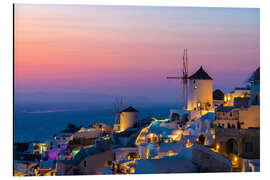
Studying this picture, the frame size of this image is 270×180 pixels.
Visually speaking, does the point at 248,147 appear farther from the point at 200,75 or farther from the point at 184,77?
the point at 200,75

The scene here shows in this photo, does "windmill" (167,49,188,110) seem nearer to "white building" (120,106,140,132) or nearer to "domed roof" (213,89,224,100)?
"domed roof" (213,89,224,100)

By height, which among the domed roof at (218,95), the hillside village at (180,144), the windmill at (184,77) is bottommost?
the hillside village at (180,144)

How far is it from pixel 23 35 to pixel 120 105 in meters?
7.57

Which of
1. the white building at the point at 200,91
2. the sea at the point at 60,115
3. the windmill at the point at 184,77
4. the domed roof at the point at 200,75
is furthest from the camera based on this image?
the domed roof at the point at 200,75

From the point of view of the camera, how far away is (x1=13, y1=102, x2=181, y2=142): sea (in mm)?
12977

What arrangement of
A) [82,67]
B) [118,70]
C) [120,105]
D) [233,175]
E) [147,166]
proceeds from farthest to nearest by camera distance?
1. [120,105]
2. [118,70]
3. [82,67]
4. [147,166]
5. [233,175]

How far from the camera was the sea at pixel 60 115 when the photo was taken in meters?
13.0

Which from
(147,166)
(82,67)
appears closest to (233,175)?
(147,166)


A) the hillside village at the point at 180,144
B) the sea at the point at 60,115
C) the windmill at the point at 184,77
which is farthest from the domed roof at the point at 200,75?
the sea at the point at 60,115

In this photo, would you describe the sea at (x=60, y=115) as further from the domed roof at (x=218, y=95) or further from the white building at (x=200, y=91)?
the domed roof at (x=218, y=95)

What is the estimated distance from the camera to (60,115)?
20562mm

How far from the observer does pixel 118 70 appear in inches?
416

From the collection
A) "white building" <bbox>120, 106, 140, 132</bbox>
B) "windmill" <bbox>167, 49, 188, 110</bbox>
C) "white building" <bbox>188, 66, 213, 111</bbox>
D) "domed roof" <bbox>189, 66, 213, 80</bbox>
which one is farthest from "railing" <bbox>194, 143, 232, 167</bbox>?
"white building" <bbox>120, 106, 140, 132</bbox>

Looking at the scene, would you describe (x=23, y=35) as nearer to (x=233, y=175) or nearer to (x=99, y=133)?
(x=233, y=175)
